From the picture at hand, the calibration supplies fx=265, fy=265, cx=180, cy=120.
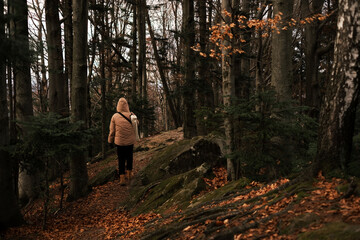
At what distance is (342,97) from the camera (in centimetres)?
351

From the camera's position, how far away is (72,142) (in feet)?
19.5

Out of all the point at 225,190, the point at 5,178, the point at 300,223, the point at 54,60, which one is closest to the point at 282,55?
the point at 225,190

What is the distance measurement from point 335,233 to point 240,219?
49.4 inches

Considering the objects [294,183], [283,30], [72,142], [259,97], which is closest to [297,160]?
[294,183]

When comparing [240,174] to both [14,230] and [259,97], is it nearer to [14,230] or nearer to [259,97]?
[259,97]

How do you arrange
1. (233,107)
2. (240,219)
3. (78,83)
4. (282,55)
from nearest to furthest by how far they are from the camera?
1. (240,219)
2. (233,107)
3. (282,55)
4. (78,83)

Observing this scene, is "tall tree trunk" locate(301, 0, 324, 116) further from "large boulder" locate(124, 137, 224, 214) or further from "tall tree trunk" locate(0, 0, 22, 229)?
"tall tree trunk" locate(0, 0, 22, 229)

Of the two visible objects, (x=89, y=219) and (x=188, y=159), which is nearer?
(x=89, y=219)

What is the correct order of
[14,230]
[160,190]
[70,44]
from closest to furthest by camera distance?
[14,230] < [160,190] < [70,44]

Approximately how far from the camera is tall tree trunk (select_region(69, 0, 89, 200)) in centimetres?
779

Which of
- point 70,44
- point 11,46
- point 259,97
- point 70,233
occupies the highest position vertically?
point 70,44

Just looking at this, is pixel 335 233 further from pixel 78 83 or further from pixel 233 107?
pixel 78 83

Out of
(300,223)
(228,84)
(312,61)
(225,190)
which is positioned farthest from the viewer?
(312,61)

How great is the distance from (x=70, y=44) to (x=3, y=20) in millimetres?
8411
